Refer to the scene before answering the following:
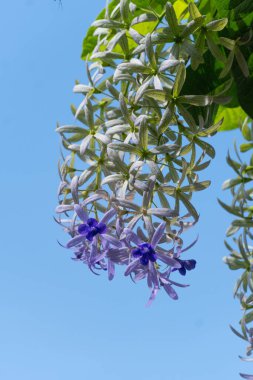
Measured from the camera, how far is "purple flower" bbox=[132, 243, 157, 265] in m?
0.60

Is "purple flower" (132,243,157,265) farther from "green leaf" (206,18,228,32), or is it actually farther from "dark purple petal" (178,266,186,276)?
"green leaf" (206,18,228,32)

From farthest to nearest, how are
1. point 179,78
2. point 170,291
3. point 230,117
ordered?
point 230,117 < point 170,291 < point 179,78

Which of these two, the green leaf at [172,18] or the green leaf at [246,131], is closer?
the green leaf at [172,18]

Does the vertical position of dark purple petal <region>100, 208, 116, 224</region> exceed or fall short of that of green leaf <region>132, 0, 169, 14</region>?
it falls short

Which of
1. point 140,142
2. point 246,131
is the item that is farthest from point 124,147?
point 246,131

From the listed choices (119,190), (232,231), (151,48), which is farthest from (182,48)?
(232,231)

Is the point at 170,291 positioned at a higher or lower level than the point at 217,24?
lower

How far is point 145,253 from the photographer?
604mm

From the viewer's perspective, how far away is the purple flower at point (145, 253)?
599 millimetres

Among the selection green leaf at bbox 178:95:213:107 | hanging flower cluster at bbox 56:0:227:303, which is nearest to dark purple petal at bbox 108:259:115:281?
hanging flower cluster at bbox 56:0:227:303

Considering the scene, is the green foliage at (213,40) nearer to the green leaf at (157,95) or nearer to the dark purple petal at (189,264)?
the green leaf at (157,95)

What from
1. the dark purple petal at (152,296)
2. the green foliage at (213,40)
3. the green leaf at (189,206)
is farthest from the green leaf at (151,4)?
the dark purple petal at (152,296)

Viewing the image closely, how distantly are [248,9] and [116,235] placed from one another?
0.28m

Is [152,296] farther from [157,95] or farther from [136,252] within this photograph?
[157,95]
